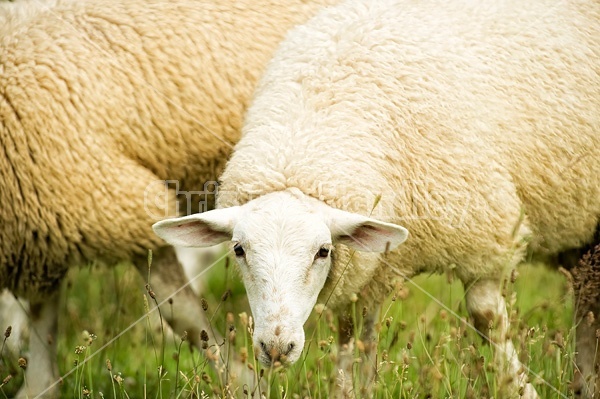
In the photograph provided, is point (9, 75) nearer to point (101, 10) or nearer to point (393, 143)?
point (101, 10)

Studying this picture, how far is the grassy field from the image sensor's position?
3133 mm

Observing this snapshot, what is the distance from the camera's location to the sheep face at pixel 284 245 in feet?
10.3

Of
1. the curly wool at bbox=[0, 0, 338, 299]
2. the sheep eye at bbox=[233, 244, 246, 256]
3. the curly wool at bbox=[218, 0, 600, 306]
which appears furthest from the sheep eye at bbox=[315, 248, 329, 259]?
the curly wool at bbox=[0, 0, 338, 299]

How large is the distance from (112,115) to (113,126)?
6 centimetres

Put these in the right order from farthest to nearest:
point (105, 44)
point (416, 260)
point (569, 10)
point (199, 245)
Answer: point (105, 44)
point (569, 10)
point (416, 260)
point (199, 245)

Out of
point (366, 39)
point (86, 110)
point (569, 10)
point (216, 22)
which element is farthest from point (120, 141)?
Result: point (569, 10)

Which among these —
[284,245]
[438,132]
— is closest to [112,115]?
[284,245]

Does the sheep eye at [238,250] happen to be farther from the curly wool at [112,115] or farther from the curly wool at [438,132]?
the curly wool at [112,115]

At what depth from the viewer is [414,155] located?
3.68 m

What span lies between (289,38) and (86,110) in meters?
1.09

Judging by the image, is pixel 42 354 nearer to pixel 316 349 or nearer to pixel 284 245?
pixel 316 349

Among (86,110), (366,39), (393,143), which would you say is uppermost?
(366,39)

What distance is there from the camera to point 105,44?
4500mm

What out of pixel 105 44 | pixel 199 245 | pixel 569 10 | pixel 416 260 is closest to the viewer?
pixel 199 245
